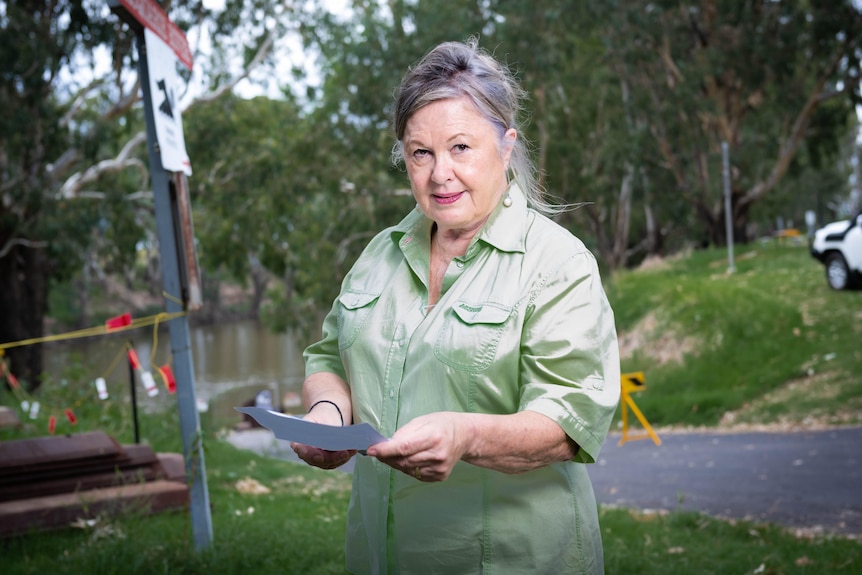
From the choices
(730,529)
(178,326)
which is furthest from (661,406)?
(178,326)

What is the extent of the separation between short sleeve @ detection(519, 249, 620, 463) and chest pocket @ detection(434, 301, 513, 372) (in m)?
0.06

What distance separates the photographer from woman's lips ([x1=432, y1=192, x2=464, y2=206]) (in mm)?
2082

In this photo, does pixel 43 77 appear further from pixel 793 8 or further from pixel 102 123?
pixel 793 8

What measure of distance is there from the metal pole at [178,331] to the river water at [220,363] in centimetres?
602

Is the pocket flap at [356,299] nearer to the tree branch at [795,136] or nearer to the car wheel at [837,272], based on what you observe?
the car wheel at [837,272]

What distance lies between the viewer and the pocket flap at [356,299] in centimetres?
215

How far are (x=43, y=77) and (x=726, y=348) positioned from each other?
11.2 m

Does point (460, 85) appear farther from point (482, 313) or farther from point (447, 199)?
point (482, 313)

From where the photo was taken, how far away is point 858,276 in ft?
45.5

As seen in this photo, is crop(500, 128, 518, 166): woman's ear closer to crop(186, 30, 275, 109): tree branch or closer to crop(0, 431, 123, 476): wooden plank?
crop(0, 431, 123, 476): wooden plank

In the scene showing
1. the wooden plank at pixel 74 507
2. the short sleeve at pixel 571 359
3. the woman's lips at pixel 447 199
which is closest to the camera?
the short sleeve at pixel 571 359

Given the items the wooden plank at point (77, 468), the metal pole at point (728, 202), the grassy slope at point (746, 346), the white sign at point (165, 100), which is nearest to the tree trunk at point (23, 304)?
the grassy slope at point (746, 346)

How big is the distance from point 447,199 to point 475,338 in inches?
13.3

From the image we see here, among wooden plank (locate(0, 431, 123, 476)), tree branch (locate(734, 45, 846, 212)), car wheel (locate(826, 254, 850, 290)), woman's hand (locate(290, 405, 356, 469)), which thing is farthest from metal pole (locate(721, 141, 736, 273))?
woman's hand (locate(290, 405, 356, 469))
